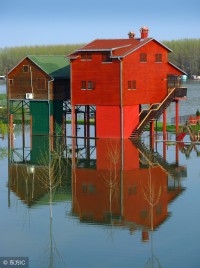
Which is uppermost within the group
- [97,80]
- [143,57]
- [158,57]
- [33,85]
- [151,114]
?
[158,57]

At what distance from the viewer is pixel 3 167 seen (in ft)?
164

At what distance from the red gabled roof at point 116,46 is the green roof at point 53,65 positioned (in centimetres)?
490

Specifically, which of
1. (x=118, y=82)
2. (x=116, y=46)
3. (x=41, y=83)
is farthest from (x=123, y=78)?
(x=41, y=83)

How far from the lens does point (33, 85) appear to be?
68.9 meters

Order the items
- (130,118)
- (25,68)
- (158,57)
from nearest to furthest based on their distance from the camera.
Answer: (130,118) < (158,57) < (25,68)

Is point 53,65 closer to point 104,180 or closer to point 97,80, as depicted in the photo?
point 97,80

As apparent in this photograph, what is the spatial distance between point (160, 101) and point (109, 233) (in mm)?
37983

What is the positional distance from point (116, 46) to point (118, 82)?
3.74 metres

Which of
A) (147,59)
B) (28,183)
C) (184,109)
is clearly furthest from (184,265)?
(184,109)

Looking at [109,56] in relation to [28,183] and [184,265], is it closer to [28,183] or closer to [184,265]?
[28,183]

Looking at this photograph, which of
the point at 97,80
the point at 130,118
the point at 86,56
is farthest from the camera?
the point at 86,56

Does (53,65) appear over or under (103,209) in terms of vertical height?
over

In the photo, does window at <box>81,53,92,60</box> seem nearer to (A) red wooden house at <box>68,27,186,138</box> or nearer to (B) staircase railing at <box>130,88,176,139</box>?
(A) red wooden house at <box>68,27,186,138</box>

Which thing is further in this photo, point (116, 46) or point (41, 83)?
point (41, 83)
